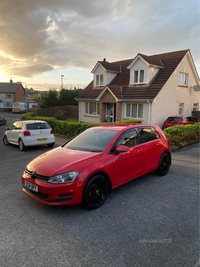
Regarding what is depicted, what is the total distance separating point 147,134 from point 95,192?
2.45 m

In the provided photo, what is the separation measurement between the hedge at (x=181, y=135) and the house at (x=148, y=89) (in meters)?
4.57

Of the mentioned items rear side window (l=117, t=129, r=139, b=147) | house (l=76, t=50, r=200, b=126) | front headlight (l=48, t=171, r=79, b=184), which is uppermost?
house (l=76, t=50, r=200, b=126)

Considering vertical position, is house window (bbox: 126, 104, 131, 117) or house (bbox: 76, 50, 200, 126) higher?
house (bbox: 76, 50, 200, 126)

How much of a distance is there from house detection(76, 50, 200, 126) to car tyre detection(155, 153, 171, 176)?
36.6 ft

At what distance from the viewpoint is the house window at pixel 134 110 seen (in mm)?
18062

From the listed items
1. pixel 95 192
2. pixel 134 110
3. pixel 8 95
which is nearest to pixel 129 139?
pixel 95 192

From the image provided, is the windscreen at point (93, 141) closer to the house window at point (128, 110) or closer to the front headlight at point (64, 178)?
the front headlight at point (64, 178)

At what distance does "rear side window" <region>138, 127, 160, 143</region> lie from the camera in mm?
5497

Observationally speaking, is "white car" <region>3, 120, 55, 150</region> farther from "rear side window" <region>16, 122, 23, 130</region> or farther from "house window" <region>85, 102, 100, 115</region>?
"house window" <region>85, 102, 100, 115</region>

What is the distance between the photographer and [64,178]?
3771 millimetres

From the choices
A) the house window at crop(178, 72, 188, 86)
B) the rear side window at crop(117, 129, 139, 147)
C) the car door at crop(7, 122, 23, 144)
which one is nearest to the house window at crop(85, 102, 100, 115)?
the house window at crop(178, 72, 188, 86)

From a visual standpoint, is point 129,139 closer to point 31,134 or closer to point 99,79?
point 31,134

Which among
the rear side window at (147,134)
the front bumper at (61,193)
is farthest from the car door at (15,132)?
the front bumper at (61,193)

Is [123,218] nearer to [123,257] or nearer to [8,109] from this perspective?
[123,257]
